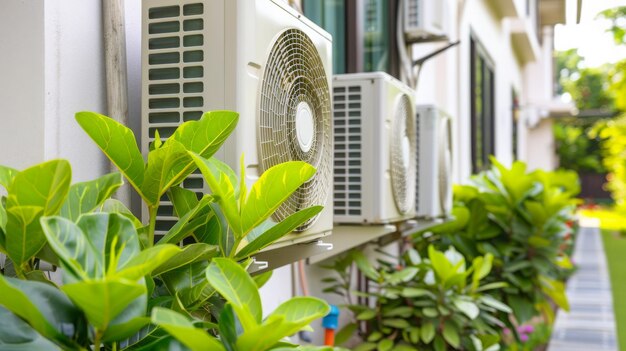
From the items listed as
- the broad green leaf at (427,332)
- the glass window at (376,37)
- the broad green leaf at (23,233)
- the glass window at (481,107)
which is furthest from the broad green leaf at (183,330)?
the glass window at (481,107)

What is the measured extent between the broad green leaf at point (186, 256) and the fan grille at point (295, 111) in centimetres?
33

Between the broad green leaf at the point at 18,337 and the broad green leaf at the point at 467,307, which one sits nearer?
the broad green leaf at the point at 18,337

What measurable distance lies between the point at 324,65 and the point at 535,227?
8.88 feet

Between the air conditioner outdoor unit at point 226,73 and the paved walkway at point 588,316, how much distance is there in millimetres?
4755

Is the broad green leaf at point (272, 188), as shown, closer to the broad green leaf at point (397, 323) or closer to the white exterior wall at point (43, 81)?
the white exterior wall at point (43, 81)

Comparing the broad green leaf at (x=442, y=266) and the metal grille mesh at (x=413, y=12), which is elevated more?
the metal grille mesh at (x=413, y=12)

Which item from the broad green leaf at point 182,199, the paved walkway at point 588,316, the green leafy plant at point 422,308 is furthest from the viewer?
the paved walkway at point 588,316

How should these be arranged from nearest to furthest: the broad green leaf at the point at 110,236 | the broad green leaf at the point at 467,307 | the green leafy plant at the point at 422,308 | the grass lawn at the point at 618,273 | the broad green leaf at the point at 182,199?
the broad green leaf at the point at 110,236
the broad green leaf at the point at 182,199
the broad green leaf at the point at 467,307
the green leafy plant at the point at 422,308
the grass lawn at the point at 618,273

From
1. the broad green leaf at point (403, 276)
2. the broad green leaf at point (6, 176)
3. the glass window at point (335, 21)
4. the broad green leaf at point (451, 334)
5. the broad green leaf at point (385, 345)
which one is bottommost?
the broad green leaf at point (385, 345)

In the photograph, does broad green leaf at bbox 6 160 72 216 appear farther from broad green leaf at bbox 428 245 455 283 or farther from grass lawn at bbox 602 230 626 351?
grass lawn at bbox 602 230 626 351

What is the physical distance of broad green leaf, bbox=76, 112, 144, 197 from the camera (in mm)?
1155

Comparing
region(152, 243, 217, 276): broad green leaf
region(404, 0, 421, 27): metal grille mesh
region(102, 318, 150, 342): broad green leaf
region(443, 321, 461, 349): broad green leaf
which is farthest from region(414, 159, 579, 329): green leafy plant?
region(102, 318, 150, 342): broad green leaf

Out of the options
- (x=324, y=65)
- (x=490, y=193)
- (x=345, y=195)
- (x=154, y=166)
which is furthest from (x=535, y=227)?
(x=154, y=166)

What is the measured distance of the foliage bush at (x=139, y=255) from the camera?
91 cm
